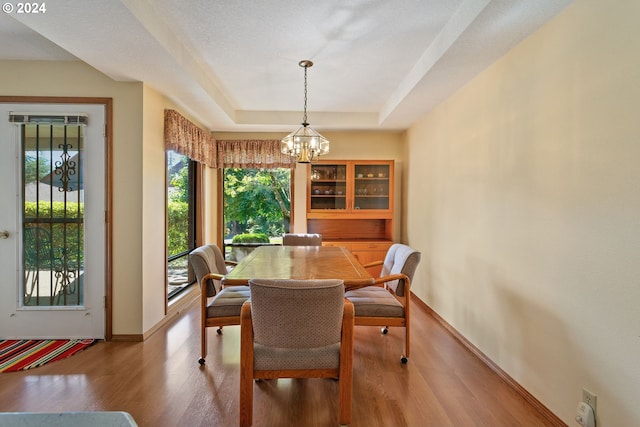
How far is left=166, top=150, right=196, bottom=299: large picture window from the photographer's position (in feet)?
11.8

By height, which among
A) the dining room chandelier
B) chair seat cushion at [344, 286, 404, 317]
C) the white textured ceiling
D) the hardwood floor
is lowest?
the hardwood floor

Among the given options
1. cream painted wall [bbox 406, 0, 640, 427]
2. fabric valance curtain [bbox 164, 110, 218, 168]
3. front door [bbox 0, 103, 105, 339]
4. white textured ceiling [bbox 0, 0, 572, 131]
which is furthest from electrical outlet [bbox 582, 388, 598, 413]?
fabric valance curtain [bbox 164, 110, 218, 168]

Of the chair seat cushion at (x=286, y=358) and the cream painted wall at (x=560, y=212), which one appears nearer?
the cream painted wall at (x=560, y=212)

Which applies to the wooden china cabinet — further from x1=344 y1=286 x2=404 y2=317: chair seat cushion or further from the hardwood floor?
the hardwood floor

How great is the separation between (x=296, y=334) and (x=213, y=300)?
1.12 meters

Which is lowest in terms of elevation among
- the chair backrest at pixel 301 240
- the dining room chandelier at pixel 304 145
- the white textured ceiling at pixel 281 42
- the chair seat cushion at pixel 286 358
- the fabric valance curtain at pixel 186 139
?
the chair seat cushion at pixel 286 358

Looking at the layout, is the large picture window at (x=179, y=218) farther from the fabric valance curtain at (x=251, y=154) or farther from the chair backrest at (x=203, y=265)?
the chair backrest at (x=203, y=265)

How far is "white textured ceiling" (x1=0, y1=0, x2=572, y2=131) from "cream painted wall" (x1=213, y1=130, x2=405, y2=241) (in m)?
1.19

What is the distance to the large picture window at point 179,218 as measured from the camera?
11.8 feet

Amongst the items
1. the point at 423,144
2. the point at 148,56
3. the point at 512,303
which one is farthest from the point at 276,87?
the point at 512,303

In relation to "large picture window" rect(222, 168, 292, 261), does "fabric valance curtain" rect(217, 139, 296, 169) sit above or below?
above

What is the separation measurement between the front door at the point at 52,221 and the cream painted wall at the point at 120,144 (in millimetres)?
121

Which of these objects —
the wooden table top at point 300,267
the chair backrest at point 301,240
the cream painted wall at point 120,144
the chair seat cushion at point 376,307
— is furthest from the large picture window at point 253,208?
the chair seat cushion at point 376,307

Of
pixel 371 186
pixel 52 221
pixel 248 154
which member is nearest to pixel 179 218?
pixel 52 221
